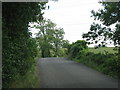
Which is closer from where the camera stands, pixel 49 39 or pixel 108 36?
pixel 108 36

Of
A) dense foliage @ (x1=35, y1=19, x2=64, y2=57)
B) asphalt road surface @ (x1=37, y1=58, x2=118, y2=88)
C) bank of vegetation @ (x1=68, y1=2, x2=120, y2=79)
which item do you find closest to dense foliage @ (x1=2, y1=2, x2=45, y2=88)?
asphalt road surface @ (x1=37, y1=58, x2=118, y2=88)

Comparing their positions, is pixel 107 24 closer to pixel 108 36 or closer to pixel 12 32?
pixel 108 36

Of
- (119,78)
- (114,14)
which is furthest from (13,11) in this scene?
(114,14)

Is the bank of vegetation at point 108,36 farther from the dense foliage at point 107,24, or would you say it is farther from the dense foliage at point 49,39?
the dense foliage at point 49,39

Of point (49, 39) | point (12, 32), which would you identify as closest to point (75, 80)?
point (12, 32)

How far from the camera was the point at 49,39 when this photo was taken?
216ft

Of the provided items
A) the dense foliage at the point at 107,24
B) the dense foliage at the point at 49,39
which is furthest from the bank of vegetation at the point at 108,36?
the dense foliage at the point at 49,39

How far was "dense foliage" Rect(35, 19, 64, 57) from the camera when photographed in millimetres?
64812

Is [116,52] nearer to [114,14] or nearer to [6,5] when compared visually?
[114,14]

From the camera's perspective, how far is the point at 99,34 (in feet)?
54.4

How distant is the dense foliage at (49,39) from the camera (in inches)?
2552

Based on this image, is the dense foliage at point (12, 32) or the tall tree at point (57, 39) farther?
the tall tree at point (57, 39)

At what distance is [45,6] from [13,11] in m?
3.09

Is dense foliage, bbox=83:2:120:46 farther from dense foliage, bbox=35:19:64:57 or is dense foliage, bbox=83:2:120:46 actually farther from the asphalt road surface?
dense foliage, bbox=35:19:64:57
